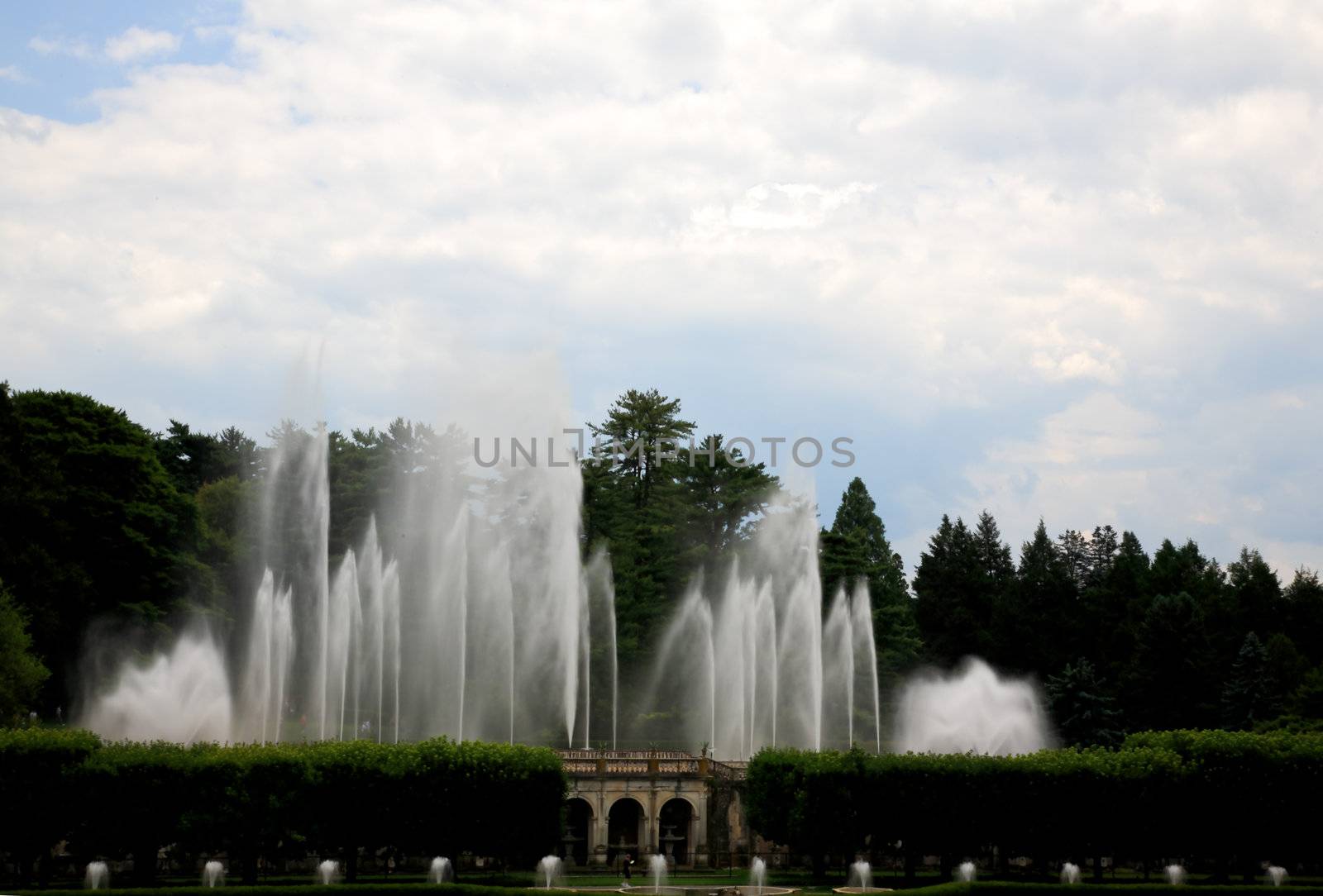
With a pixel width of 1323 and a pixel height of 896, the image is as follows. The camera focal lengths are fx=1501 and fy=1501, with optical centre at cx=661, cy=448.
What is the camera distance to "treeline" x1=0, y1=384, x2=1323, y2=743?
7369 centimetres

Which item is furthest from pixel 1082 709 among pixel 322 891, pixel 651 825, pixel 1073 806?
pixel 322 891

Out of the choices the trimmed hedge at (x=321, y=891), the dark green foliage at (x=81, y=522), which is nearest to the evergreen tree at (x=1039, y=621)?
the dark green foliage at (x=81, y=522)

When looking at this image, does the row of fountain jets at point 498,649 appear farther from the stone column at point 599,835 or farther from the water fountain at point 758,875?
the water fountain at point 758,875

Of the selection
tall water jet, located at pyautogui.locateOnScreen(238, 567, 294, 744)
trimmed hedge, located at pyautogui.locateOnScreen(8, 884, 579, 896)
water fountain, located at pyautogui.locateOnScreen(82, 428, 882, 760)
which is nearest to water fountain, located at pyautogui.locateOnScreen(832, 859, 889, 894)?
trimmed hedge, located at pyautogui.locateOnScreen(8, 884, 579, 896)

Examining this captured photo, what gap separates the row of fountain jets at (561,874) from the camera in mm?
52438

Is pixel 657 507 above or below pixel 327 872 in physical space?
above

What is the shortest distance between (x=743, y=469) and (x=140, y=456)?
35.6m

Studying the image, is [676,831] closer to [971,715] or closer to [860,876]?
[860,876]

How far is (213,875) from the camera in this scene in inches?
2069

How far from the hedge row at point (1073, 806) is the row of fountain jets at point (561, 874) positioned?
1213mm

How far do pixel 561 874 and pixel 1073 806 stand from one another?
2029 cm

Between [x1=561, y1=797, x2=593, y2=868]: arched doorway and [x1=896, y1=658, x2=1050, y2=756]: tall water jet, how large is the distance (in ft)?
63.7

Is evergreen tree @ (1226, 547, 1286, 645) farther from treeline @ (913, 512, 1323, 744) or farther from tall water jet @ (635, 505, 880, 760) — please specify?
tall water jet @ (635, 505, 880, 760)

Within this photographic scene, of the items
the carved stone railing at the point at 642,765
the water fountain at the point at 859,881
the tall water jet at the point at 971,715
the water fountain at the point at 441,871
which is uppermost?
the tall water jet at the point at 971,715
